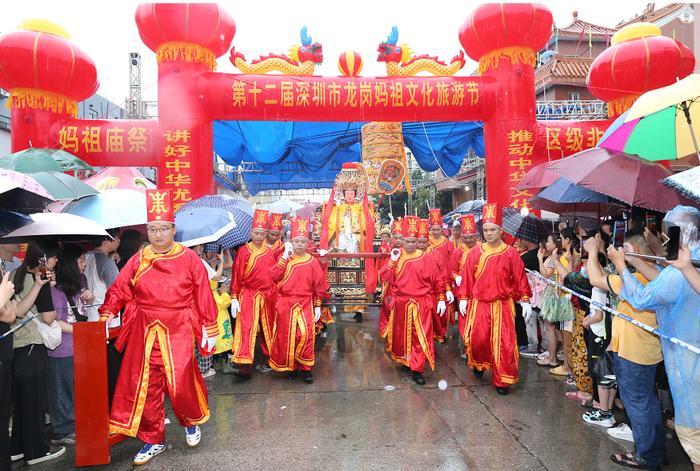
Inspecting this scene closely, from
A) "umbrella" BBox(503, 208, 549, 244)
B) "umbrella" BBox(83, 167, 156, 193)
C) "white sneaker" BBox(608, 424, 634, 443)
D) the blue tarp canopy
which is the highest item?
the blue tarp canopy

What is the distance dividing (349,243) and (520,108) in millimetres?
3490

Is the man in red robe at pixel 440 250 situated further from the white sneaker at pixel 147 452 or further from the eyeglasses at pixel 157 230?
the white sneaker at pixel 147 452

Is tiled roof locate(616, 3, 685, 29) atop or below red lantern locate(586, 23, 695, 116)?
atop

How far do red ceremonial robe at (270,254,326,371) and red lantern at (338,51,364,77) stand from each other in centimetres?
404

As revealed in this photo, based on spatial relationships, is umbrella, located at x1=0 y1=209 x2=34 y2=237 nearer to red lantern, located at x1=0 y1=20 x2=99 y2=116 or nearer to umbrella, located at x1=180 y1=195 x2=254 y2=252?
umbrella, located at x1=180 y1=195 x2=254 y2=252

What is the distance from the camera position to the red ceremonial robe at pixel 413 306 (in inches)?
189

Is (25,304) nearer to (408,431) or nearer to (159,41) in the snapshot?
(408,431)

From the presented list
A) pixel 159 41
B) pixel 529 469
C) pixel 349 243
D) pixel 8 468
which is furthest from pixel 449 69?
pixel 8 468

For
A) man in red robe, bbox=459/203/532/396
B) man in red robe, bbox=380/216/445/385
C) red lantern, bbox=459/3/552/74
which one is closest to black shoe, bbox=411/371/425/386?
man in red robe, bbox=380/216/445/385

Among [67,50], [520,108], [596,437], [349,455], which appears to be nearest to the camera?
[349,455]

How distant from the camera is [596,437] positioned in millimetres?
3453

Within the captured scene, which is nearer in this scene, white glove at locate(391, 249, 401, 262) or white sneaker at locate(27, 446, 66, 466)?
white sneaker at locate(27, 446, 66, 466)

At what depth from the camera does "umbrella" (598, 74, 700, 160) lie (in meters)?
2.96

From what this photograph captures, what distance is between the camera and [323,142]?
36.7 feet
